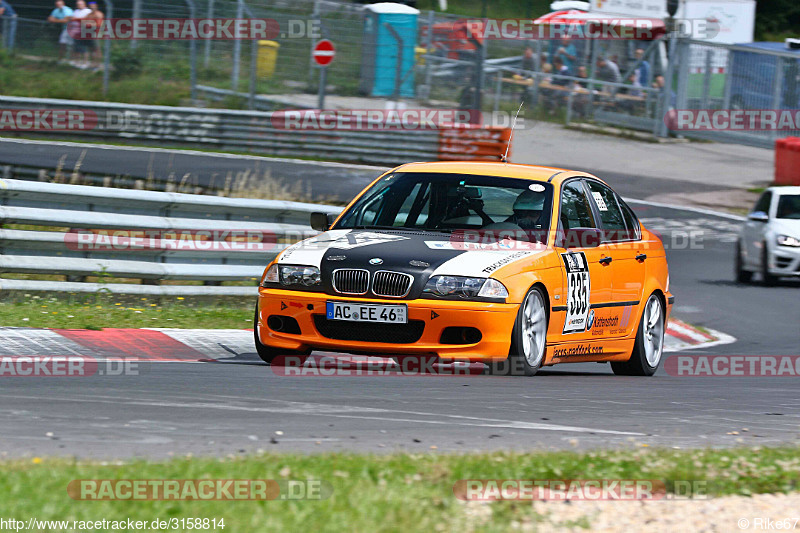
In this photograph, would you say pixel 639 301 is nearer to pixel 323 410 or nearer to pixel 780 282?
pixel 323 410

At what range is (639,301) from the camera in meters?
9.75

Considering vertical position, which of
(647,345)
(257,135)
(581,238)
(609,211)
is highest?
(609,211)

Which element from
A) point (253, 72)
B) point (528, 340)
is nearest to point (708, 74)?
point (253, 72)

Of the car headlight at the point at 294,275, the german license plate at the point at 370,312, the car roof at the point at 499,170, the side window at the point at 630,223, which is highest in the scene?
the car roof at the point at 499,170

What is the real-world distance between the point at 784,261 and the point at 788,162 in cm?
1002

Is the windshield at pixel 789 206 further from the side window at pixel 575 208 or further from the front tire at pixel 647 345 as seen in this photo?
the side window at pixel 575 208

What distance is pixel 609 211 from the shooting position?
9688 mm

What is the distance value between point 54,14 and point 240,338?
1618cm

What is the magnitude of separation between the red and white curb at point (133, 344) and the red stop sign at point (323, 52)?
1566 centimetres

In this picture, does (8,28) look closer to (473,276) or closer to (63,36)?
(63,36)

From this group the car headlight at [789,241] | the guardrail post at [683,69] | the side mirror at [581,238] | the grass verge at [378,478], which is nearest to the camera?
the grass verge at [378,478]

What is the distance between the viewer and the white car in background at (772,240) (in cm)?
1702

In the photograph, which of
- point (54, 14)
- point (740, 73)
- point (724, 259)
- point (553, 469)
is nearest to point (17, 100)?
point (54, 14)

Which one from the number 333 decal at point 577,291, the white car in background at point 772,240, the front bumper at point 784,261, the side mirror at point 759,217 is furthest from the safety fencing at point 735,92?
the number 333 decal at point 577,291
